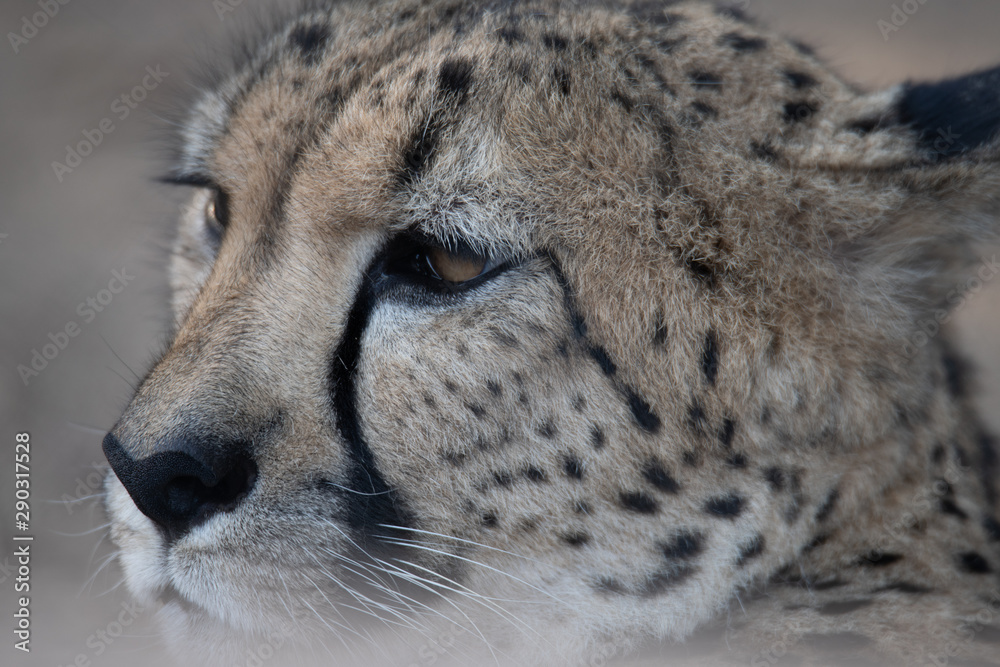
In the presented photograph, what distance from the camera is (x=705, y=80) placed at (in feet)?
4.38

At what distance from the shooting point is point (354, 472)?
4.19ft

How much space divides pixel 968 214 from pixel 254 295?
1.13 meters

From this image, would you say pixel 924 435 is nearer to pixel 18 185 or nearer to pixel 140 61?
pixel 18 185

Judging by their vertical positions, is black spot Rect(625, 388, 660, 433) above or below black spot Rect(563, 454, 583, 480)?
above

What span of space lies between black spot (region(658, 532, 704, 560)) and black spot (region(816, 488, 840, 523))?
19cm

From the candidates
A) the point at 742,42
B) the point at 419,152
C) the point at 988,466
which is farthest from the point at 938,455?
the point at 419,152

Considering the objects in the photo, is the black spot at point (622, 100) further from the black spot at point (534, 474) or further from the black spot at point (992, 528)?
the black spot at point (992, 528)

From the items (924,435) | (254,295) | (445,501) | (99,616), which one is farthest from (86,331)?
(924,435)

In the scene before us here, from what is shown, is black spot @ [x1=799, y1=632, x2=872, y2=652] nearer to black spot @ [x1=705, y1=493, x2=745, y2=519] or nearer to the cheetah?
the cheetah

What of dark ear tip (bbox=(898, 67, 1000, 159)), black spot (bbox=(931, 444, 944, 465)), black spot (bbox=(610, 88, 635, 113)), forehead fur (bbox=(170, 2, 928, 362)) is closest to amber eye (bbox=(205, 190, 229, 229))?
forehead fur (bbox=(170, 2, 928, 362))

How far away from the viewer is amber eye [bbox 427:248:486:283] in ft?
4.28

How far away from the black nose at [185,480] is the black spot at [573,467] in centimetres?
48

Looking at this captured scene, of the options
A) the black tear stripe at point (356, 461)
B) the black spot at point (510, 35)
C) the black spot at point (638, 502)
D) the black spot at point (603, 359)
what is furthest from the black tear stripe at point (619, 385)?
the black spot at point (510, 35)

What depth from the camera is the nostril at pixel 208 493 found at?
1.20 meters
